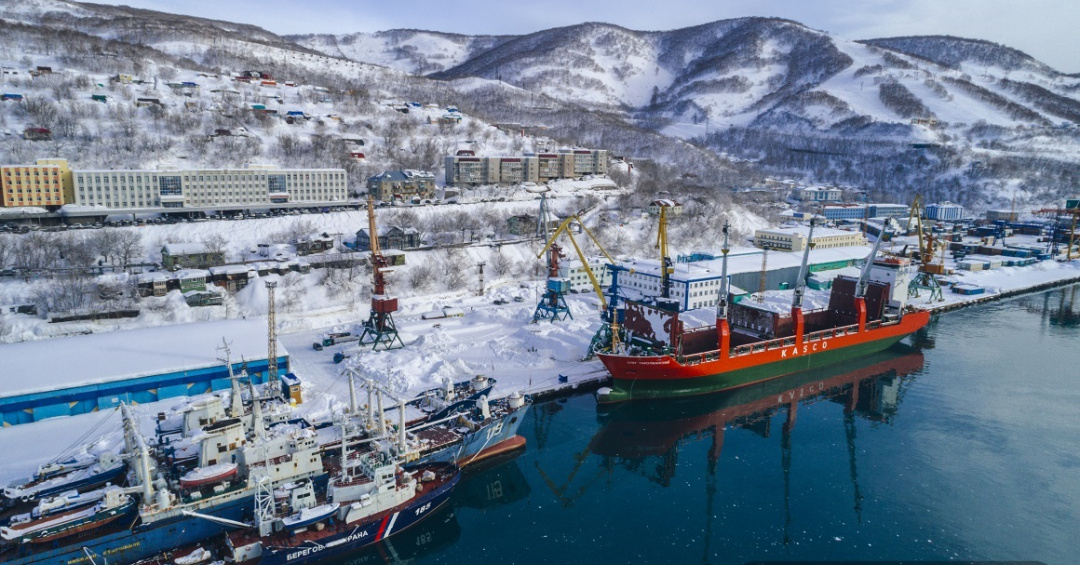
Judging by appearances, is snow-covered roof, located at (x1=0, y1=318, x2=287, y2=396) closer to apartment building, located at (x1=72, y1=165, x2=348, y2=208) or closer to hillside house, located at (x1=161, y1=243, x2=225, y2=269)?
hillside house, located at (x1=161, y1=243, x2=225, y2=269)

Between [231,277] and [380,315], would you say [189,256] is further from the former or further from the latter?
[380,315]

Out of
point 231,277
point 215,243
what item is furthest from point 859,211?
point 215,243

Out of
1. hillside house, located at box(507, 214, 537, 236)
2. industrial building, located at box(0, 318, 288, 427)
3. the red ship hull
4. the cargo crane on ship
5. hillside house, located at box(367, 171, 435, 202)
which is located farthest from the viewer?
hillside house, located at box(367, 171, 435, 202)

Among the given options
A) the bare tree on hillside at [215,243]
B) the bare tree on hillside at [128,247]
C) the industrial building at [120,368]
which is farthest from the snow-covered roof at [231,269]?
the industrial building at [120,368]

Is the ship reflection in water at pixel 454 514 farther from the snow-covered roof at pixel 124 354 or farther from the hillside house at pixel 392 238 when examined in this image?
the hillside house at pixel 392 238

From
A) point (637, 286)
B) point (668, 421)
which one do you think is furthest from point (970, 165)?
point (668, 421)

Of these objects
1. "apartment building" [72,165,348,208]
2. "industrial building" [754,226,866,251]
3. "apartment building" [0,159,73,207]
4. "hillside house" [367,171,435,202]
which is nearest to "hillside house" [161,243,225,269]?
"apartment building" [72,165,348,208]
